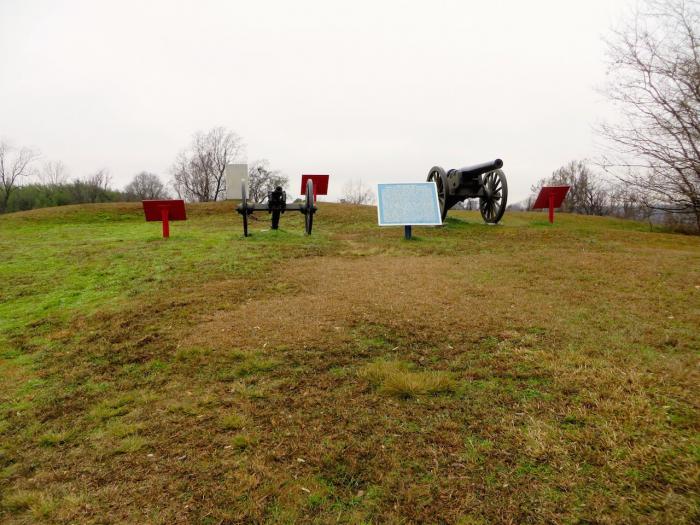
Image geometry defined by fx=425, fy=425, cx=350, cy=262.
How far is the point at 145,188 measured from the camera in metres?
74.1

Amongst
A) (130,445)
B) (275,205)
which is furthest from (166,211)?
(130,445)

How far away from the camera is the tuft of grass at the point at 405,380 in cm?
321

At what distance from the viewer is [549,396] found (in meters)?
→ 3.03

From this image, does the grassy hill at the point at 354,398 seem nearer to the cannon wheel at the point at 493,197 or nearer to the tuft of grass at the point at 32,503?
the tuft of grass at the point at 32,503

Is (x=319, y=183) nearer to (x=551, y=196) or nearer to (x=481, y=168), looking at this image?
(x=481, y=168)

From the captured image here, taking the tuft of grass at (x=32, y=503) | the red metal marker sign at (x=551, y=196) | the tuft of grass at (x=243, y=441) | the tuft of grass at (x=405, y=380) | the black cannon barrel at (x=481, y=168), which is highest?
the black cannon barrel at (x=481, y=168)

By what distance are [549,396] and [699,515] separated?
44.6 inches

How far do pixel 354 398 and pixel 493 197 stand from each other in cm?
1183

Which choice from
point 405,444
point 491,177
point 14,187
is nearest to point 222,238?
point 491,177

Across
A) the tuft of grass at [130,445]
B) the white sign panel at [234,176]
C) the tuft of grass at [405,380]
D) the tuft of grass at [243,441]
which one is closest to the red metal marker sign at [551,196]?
the white sign panel at [234,176]

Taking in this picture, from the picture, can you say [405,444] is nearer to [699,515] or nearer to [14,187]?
[699,515]

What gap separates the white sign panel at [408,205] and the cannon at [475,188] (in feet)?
5.32

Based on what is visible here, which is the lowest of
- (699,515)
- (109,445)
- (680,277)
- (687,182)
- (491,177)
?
(109,445)

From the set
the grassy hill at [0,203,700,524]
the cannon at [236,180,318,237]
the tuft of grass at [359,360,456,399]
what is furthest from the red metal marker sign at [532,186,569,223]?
the tuft of grass at [359,360,456,399]
